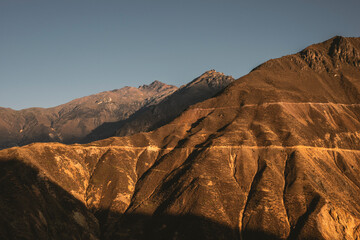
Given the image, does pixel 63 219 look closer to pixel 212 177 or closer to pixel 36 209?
pixel 36 209

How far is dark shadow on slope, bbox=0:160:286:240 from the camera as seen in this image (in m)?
69.2

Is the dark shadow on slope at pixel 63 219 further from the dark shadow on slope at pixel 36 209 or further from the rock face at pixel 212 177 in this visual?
the rock face at pixel 212 177

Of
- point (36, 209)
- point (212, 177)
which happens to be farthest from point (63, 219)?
point (212, 177)

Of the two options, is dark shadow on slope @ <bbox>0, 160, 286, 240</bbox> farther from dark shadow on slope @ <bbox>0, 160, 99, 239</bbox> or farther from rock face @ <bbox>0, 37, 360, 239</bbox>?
rock face @ <bbox>0, 37, 360, 239</bbox>

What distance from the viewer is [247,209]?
86.1 m

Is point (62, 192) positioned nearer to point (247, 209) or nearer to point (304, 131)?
point (247, 209)

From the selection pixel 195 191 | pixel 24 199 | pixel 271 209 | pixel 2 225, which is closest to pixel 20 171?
pixel 24 199

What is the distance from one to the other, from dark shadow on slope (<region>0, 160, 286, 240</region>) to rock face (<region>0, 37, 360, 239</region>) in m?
0.29

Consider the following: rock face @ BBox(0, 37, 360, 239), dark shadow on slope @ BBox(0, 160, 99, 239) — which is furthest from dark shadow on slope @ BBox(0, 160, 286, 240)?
rock face @ BBox(0, 37, 360, 239)

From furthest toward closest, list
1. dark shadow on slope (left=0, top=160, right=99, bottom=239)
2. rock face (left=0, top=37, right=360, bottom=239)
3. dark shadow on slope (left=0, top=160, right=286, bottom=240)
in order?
rock face (left=0, top=37, right=360, bottom=239)
dark shadow on slope (left=0, top=160, right=286, bottom=240)
dark shadow on slope (left=0, top=160, right=99, bottom=239)

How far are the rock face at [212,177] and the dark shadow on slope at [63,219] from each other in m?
0.29

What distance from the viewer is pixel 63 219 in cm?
7831

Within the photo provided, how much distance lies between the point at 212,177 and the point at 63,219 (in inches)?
1818

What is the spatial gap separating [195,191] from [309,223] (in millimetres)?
32549
